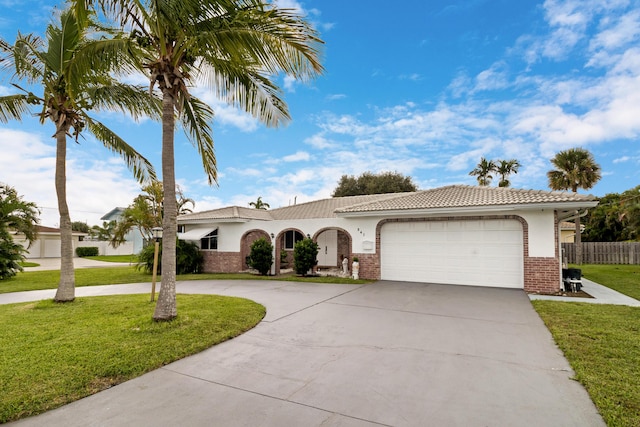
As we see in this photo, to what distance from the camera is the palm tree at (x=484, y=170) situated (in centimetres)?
3353

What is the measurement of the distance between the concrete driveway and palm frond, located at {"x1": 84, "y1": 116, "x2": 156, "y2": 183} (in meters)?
8.16

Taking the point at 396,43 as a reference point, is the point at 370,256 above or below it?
below

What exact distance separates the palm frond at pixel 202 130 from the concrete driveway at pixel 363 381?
516 cm

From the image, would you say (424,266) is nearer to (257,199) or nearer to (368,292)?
(368,292)

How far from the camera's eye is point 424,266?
14.7 meters

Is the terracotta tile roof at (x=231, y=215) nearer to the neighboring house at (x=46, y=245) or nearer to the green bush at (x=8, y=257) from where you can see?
the green bush at (x=8, y=257)

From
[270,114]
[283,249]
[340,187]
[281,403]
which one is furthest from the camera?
[340,187]

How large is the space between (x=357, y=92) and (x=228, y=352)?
15.0m

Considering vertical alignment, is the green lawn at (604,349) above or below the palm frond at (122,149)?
below

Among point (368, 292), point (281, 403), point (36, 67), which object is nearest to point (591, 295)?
point (368, 292)

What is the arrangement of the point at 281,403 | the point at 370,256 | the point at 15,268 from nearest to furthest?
the point at 281,403, the point at 370,256, the point at 15,268

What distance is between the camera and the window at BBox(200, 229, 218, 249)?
2088cm

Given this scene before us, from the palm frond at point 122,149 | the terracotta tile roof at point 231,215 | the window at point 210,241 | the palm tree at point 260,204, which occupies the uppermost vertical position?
the palm tree at point 260,204

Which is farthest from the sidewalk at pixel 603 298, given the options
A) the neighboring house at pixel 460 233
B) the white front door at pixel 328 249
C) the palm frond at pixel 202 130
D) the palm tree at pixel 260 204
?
the palm tree at pixel 260 204
